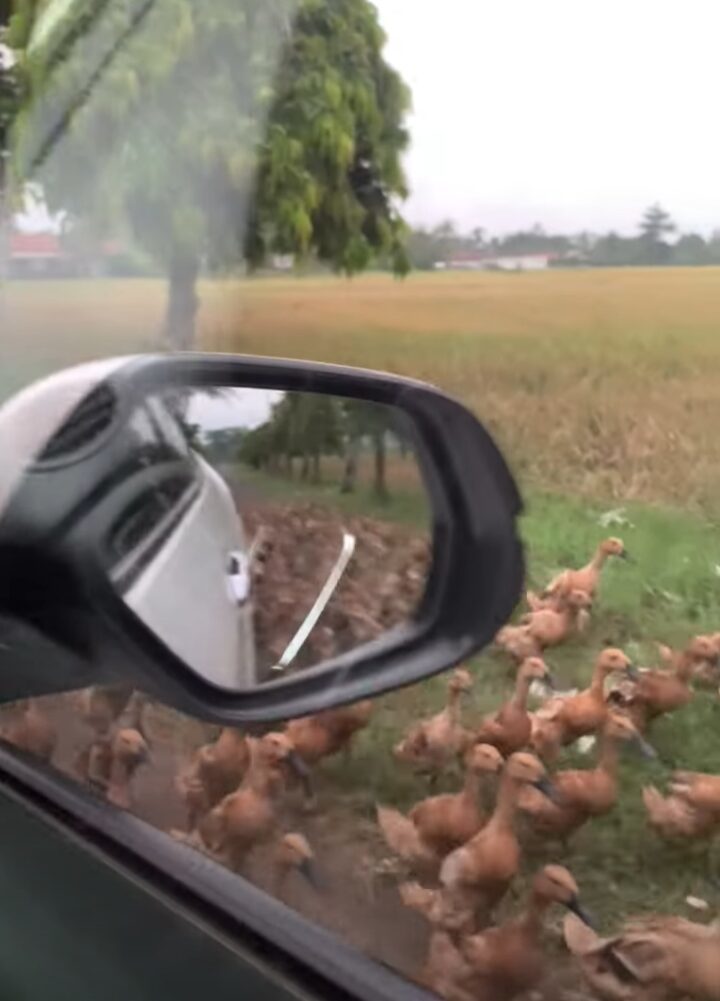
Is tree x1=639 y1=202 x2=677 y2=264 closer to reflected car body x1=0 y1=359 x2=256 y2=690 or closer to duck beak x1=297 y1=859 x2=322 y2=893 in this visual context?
reflected car body x1=0 y1=359 x2=256 y2=690

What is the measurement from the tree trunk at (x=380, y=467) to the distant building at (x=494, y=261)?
0.61ft

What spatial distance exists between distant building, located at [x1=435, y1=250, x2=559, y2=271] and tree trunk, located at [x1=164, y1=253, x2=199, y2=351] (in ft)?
1.52

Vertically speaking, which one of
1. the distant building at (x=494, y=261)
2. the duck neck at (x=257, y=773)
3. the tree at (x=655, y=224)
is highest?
the tree at (x=655, y=224)

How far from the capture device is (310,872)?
4.47 feet

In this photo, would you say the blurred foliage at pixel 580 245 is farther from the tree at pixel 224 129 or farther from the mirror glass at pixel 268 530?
the mirror glass at pixel 268 530

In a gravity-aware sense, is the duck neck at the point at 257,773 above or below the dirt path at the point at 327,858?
above

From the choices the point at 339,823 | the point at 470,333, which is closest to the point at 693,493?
the point at 470,333

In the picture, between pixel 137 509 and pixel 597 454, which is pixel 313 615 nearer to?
pixel 137 509

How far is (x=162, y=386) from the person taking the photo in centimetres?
153

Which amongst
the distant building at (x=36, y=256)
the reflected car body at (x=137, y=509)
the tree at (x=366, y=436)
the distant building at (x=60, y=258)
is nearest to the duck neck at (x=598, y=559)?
the tree at (x=366, y=436)

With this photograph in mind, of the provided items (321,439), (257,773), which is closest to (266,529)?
(321,439)

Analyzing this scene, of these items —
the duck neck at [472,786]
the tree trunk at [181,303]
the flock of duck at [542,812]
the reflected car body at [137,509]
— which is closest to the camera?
the flock of duck at [542,812]

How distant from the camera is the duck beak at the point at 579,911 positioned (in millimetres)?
1158

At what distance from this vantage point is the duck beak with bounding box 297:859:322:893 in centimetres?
134
